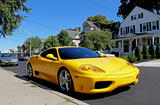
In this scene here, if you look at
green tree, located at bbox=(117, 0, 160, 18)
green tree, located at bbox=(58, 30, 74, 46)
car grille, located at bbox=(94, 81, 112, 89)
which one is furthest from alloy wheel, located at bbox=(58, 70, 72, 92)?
green tree, located at bbox=(117, 0, 160, 18)

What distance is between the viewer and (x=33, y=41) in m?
64.3

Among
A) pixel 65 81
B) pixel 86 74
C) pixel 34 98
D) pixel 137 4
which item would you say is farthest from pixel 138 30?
pixel 34 98

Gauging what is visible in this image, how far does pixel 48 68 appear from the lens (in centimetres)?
466

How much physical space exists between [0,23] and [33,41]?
173ft

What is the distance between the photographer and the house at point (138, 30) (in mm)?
24875

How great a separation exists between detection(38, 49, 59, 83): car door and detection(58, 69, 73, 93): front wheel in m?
0.28

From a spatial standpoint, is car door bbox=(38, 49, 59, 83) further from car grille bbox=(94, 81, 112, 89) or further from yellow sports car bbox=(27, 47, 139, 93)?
car grille bbox=(94, 81, 112, 89)

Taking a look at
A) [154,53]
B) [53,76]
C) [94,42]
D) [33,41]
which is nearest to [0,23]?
[53,76]

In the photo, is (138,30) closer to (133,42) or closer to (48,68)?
(133,42)

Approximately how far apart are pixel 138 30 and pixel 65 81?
27006 millimetres

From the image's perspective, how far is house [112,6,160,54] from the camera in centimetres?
2488

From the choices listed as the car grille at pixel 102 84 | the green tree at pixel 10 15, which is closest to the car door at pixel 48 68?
the car grille at pixel 102 84

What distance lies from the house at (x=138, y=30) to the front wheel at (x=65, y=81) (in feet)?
73.6

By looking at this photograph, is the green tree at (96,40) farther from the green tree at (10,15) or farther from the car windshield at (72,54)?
the car windshield at (72,54)
